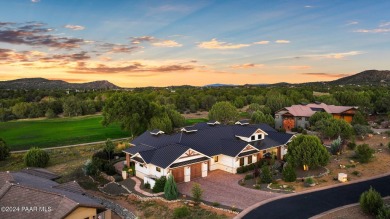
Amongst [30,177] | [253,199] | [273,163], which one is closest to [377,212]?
[253,199]

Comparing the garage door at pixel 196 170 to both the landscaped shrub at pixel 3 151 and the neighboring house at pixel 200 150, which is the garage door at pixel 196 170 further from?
the landscaped shrub at pixel 3 151

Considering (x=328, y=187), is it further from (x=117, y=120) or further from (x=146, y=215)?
(x=117, y=120)

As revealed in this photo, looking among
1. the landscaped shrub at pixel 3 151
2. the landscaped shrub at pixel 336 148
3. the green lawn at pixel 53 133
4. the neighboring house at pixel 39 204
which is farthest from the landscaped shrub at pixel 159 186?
the green lawn at pixel 53 133

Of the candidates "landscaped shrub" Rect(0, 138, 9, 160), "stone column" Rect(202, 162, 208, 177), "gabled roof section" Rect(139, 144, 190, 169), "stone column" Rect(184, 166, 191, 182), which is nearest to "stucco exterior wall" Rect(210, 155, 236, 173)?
"stone column" Rect(202, 162, 208, 177)

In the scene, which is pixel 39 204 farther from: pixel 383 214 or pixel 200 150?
pixel 383 214

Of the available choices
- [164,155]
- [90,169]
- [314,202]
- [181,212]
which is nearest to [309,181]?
[314,202]

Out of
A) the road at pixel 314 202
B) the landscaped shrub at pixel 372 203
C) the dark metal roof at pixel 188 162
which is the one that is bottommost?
the road at pixel 314 202
